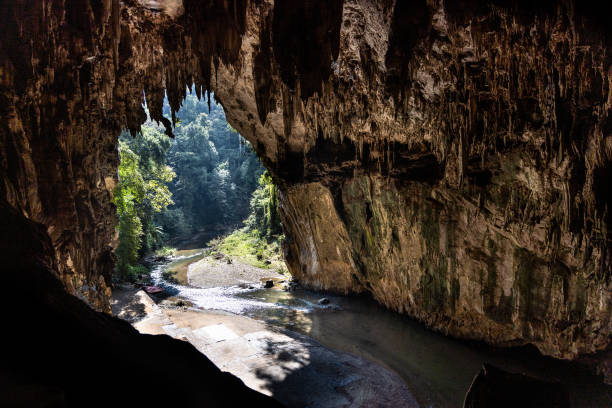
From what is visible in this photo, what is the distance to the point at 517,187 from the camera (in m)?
6.93

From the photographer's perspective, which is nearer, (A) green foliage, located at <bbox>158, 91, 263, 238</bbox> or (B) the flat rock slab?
(B) the flat rock slab

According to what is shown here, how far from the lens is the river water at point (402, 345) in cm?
715

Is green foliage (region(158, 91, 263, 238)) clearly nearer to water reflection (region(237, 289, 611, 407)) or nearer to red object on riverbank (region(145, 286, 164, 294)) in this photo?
red object on riverbank (region(145, 286, 164, 294))

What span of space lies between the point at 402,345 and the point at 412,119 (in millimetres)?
6631

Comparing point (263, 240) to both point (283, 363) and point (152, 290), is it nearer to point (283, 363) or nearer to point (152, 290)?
point (152, 290)

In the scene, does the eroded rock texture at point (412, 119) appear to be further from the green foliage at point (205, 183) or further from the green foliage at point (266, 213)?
the green foliage at point (205, 183)

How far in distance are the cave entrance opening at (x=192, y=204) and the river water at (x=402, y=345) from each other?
5.21 metres

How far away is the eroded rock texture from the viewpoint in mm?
4980

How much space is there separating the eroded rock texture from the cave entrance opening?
226 centimetres

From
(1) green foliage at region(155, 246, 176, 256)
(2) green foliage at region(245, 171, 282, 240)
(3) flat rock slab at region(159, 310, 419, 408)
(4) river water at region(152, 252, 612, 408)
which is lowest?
(1) green foliage at region(155, 246, 176, 256)

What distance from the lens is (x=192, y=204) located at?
39.9m

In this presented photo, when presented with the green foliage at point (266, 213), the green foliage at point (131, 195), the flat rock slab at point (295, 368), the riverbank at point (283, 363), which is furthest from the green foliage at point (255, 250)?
the flat rock slab at point (295, 368)

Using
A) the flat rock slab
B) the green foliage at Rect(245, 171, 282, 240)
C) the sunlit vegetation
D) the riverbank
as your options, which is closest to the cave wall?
the flat rock slab

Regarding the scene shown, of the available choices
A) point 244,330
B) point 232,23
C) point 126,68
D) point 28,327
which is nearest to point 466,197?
point 232,23
